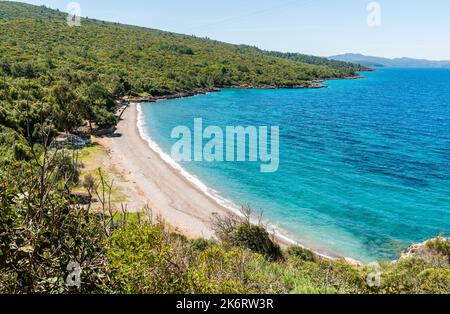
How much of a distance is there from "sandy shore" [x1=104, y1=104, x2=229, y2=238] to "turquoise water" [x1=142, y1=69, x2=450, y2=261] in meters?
3.31

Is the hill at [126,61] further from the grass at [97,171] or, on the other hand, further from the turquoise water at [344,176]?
the grass at [97,171]

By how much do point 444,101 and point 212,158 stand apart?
110 meters

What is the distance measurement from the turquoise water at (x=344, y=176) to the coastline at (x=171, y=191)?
1788 millimetres

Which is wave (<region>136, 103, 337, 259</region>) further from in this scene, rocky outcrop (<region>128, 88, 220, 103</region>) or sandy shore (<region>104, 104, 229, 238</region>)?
rocky outcrop (<region>128, 88, 220, 103</region>)

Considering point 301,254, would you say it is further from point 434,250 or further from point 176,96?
point 176,96

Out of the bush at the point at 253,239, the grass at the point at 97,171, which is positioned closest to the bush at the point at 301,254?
the bush at the point at 253,239

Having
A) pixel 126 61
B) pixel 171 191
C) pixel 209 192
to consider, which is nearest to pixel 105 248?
pixel 171 191

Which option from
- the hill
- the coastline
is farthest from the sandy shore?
the hill

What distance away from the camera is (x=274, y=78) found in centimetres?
15550

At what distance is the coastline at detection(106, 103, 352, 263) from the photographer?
30.5m

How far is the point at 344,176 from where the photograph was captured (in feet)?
148

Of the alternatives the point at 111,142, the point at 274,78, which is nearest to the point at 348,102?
the point at 274,78

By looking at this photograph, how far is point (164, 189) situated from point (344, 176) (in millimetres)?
22951
